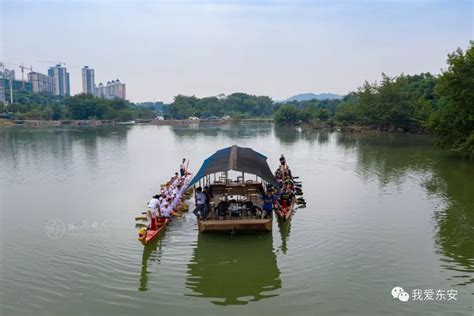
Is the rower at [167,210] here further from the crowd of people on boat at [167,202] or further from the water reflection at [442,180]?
the water reflection at [442,180]

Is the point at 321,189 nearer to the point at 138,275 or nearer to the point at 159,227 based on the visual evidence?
the point at 159,227

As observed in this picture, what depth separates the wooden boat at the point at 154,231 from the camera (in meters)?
11.2

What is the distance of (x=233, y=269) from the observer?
10133mm

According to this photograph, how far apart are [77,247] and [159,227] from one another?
2275 mm

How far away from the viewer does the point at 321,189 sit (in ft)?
63.7

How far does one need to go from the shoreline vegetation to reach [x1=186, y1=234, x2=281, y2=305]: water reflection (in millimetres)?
18008

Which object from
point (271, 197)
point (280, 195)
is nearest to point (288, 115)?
point (280, 195)

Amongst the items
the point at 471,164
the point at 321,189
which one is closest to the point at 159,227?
the point at 321,189

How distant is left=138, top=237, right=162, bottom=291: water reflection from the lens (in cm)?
930

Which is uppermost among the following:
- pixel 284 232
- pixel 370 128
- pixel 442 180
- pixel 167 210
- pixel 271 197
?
pixel 370 128

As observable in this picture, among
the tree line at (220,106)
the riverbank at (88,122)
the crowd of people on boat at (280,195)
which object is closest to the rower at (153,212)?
the crowd of people on boat at (280,195)

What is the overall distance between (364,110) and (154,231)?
A: 50460 millimetres

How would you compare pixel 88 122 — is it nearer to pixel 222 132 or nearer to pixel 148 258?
pixel 222 132

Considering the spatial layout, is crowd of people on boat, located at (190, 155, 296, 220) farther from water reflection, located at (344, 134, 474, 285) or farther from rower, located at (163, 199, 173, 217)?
water reflection, located at (344, 134, 474, 285)
